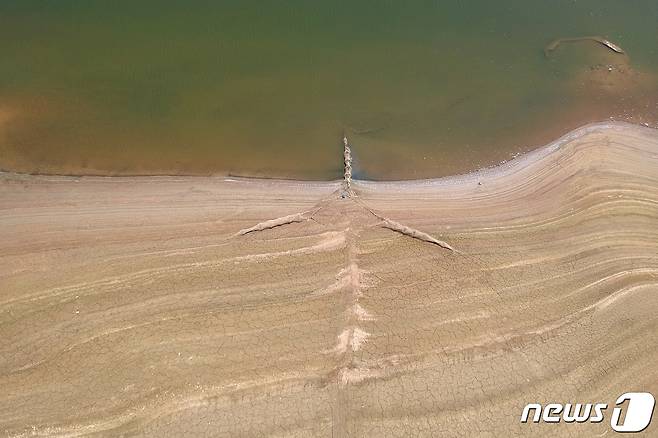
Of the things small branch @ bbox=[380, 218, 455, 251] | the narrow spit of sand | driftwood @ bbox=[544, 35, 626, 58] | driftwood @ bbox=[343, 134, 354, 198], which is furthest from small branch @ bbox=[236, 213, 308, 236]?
driftwood @ bbox=[544, 35, 626, 58]

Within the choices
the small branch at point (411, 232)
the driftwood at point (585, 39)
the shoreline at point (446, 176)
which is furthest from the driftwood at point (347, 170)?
the driftwood at point (585, 39)

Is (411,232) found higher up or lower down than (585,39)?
lower down

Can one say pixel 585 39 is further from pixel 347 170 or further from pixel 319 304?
pixel 319 304

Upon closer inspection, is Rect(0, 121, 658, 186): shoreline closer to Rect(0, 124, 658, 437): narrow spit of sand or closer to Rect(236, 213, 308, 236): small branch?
Rect(0, 124, 658, 437): narrow spit of sand

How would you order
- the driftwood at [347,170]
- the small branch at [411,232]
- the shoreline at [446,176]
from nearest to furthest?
the small branch at [411,232] → the driftwood at [347,170] → the shoreline at [446,176]

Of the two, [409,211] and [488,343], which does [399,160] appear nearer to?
[409,211]

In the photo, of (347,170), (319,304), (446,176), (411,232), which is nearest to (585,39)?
(446,176)

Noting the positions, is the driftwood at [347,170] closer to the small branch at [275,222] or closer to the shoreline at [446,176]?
the shoreline at [446,176]
